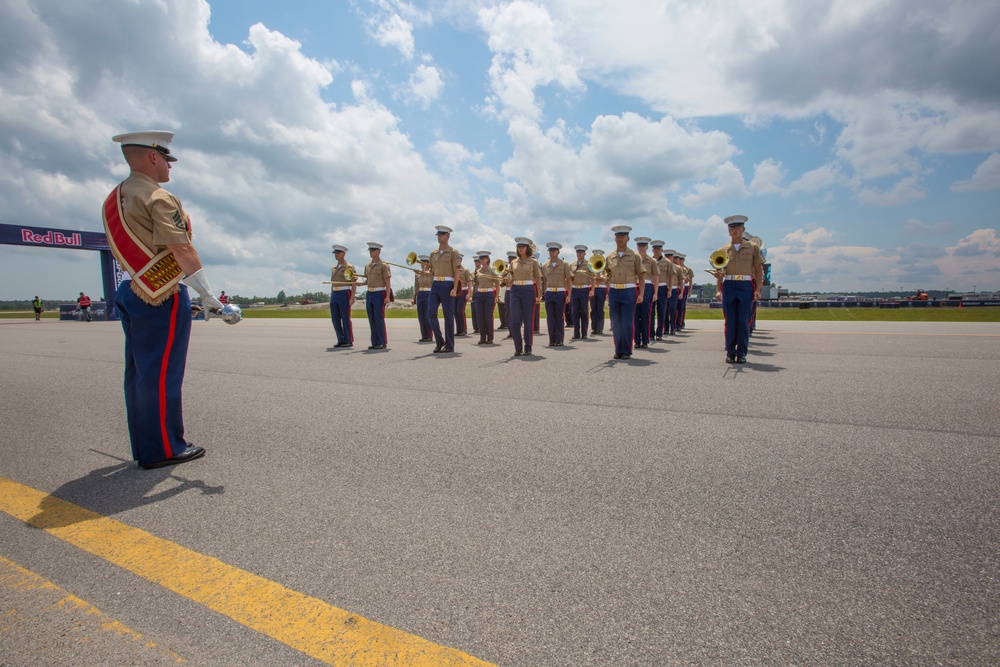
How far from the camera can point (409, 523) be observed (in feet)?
8.70

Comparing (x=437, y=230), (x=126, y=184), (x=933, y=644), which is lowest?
(x=933, y=644)

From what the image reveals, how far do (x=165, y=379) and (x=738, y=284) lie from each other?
810 centimetres

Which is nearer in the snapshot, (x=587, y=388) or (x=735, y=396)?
(x=735, y=396)

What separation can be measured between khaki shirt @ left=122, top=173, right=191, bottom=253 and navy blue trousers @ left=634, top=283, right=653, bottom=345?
29.1 ft

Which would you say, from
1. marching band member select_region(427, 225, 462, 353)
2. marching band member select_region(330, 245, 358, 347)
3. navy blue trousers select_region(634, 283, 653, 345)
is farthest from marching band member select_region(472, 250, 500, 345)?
navy blue trousers select_region(634, 283, 653, 345)

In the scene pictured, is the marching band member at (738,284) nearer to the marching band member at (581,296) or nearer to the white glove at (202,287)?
the marching band member at (581,296)

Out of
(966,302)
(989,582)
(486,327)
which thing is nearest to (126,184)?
(989,582)

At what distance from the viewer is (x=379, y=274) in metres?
12.6

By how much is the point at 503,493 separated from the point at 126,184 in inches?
127

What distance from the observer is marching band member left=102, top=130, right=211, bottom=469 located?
3572 mm

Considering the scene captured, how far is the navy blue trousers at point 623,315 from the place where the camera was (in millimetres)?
9320

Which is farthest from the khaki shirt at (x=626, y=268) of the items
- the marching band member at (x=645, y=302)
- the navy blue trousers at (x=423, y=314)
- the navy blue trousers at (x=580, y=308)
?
the navy blue trousers at (x=423, y=314)

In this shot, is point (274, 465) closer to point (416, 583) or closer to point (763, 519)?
point (416, 583)

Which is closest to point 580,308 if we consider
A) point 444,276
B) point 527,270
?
point 527,270
